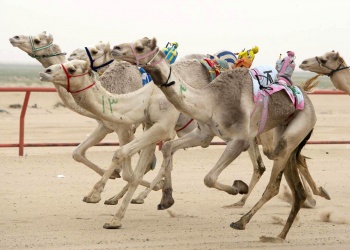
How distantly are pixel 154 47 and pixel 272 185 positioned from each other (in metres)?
1.70

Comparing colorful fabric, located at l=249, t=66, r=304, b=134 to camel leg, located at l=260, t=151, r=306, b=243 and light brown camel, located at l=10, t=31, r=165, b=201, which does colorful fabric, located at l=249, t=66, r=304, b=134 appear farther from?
light brown camel, located at l=10, t=31, r=165, b=201

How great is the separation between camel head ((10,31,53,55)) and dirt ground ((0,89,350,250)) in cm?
174

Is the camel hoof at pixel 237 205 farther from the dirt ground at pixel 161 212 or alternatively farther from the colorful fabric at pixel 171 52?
the colorful fabric at pixel 171 52

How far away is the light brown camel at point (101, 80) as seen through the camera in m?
10.9

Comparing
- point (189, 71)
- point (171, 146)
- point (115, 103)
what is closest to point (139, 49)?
point (115, 103)

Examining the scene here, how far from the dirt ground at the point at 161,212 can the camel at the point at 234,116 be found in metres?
0.40

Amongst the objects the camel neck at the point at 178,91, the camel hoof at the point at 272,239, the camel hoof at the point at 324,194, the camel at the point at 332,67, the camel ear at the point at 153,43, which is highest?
the camel ear at the point at 153,43

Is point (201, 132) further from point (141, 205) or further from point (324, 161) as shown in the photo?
point (324, 161)

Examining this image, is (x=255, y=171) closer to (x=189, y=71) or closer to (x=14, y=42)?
(x=189, y=71)

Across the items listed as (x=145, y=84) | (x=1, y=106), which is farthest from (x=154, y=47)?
(x=1, y=106)

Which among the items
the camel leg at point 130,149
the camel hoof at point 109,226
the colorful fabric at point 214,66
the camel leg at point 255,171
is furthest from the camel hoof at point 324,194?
the camel hoof at point 109,226

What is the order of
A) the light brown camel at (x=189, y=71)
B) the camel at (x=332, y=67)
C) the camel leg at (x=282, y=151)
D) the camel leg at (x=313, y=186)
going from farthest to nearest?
the camel at (x=332, y=67) → the camel leg at (x=313, y=186) → the light brown camel at (x=189, y=71) → the camel leg at (x=282, y=151)

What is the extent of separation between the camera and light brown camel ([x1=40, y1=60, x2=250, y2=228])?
969cm

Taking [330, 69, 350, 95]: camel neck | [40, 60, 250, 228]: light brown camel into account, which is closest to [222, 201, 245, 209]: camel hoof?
[40, 60, 250, 228]: light brown camel
